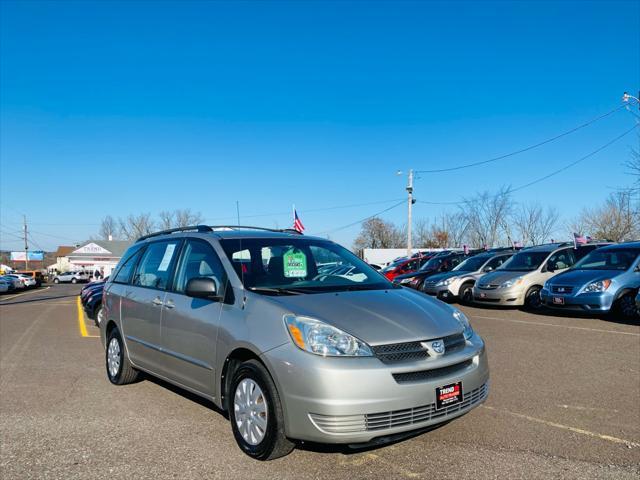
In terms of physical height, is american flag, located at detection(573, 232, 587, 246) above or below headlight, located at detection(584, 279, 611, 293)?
above

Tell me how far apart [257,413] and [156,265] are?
248cm

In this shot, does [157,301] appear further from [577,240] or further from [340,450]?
[577,240]

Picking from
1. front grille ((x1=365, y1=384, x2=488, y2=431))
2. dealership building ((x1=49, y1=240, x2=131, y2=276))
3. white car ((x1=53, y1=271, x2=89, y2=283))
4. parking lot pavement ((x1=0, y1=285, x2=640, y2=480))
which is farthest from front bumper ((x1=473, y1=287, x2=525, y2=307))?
dealership building ((x1=49, y1=240, x2=131, y2=276))

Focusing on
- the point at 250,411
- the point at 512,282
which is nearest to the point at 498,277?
the point at 512,282

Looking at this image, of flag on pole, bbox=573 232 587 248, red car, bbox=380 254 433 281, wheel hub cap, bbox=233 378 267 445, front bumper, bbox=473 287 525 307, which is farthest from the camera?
red car, bbox=380 254 433 281

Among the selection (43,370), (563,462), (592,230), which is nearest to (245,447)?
(563,462)

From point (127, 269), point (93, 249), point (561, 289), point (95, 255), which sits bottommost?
point (561, 289)

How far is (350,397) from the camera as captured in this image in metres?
3.25

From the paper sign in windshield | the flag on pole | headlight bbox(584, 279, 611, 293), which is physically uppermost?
the flag on pole

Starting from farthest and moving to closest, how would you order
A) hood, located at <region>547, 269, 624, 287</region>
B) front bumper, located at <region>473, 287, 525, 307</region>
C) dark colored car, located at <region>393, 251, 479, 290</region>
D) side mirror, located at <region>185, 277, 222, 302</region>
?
dark colored car, located at <region>393, 251, 479, 290</region>, front bumper, located at <region>473, 287, 525, 307</region>, hood, located at <region>547, 269, 624, 287</region>, side mirror, located at <region>185, 277, 222, 302</region>

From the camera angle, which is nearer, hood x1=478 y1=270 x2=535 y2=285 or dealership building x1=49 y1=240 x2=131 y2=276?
hood x1=478 y1=270 x2=535 y2=285

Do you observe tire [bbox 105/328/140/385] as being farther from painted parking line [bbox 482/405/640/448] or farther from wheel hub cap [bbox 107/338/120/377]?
painted parking line [bbox 482/405/640/448]

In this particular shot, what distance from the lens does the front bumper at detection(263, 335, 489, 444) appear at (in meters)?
3.25

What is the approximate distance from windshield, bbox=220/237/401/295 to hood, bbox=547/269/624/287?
7.58 m
